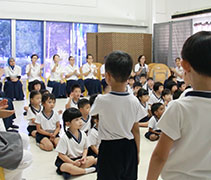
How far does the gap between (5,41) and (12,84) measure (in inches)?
95.5

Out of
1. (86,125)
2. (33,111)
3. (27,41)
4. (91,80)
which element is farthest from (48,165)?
(27,41)

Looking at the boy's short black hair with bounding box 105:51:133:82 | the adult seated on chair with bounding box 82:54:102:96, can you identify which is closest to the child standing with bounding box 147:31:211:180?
the boy's short black hair with bounding box 105:51:133:82

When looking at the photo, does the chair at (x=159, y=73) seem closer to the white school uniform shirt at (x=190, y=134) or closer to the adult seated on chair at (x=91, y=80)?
the adult seated on chair at (x=91, y=80)

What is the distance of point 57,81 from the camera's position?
834 centimetres

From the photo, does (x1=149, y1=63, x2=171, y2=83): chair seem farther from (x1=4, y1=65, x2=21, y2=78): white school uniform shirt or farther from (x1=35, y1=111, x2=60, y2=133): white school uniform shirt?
(x1=35, y1=111, x2=60, y2=133): white school uniform shirt

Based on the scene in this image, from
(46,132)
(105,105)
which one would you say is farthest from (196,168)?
(46,132)

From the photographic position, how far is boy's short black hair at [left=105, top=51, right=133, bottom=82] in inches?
79.1

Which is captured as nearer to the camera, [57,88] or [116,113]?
[116,113]

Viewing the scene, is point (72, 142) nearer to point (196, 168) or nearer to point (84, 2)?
point (196, 168)

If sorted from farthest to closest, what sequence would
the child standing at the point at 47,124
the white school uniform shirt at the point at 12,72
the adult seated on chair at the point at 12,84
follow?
the white school uniform shirt at the point at 12,72 → the adult seated on chair at the point at 12,84 → the child standing at the point at 47,124

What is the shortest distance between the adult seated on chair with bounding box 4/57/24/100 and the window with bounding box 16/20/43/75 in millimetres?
1864

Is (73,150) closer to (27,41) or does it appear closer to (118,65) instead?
(118,65)

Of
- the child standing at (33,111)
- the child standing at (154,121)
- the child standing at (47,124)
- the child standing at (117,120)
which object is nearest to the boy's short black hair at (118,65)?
the child standing at (117,120)

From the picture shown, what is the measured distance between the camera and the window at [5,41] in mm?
9469
